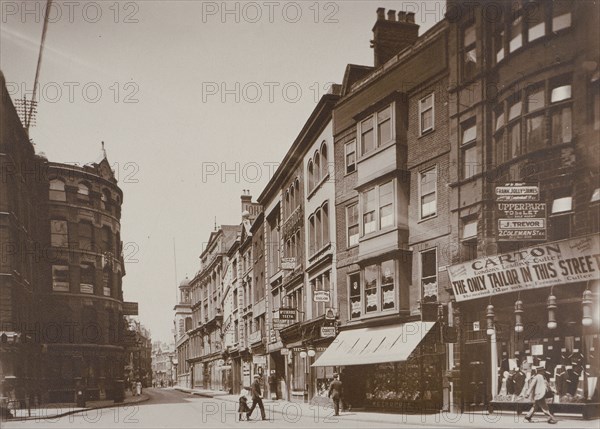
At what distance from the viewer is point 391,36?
86.4 feet

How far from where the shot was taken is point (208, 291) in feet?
240

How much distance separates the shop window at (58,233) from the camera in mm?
34031

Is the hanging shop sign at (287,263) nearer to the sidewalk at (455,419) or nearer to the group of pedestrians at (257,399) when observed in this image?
the sidewalk at (455,419)

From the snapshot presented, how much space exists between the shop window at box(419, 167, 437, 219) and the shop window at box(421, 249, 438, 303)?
1309 millimetres

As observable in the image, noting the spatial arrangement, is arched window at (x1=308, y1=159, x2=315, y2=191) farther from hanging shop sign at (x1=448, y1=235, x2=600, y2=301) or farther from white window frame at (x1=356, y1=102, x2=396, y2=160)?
hanging shop sign at (x1=448, y1=235, x2=600, y2=301)

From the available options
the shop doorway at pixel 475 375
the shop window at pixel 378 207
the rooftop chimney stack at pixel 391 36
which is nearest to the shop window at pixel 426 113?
the shop window at pixel 378 207

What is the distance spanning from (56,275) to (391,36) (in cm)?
1911

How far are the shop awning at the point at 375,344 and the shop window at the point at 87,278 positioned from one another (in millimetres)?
14526

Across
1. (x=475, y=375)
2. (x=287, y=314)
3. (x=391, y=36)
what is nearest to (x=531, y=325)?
(x=475, y=375)

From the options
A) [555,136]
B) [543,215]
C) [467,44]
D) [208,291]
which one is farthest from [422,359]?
[208,291]

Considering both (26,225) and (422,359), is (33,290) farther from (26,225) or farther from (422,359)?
(422,359)

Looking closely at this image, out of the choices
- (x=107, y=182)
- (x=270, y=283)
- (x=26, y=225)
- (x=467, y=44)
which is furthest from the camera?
(x=270, y=283)

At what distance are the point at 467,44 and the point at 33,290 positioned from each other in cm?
2034

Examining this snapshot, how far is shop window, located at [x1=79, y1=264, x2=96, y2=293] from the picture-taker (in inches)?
1415
